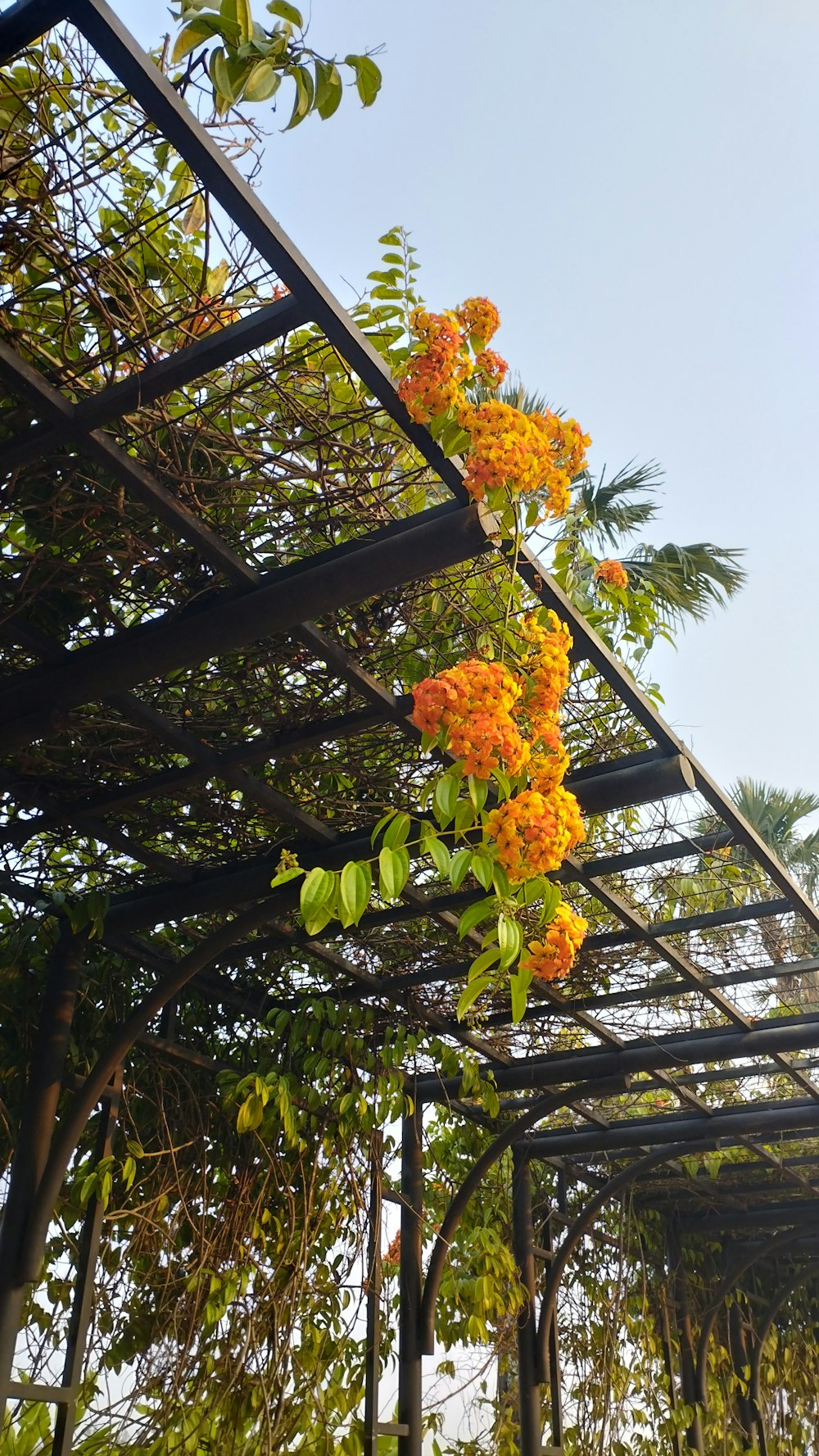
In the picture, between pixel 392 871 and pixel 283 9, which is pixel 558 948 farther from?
pixel 283 9

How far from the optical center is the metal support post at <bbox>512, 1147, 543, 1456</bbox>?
16.9 ft

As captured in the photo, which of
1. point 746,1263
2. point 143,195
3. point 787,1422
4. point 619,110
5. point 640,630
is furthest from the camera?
point 787,1422

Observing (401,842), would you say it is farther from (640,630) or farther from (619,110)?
(619,110)

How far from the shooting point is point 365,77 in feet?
5.73

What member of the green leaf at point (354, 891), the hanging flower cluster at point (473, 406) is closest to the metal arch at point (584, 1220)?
the green leaf at point (354, 891)

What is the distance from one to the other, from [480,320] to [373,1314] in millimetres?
3697

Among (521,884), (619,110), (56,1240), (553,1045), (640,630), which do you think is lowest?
(56,1240)

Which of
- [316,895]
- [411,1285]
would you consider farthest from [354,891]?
[411,1285]

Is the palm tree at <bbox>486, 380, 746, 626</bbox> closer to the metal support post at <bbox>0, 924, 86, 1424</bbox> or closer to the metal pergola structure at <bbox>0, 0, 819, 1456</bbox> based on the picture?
the metal pergola structure at <bbox>0, 0, 819, 1456</bbox>

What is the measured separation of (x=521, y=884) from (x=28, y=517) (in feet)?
4.13

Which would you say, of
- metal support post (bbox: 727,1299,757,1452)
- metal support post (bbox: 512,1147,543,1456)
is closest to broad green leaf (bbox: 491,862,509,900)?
metal support post (bbox: 512,1147,543,1456)

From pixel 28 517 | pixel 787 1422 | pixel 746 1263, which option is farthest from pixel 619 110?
pixel 787 1422

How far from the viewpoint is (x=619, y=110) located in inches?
169

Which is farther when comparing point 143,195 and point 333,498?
point 333,498
